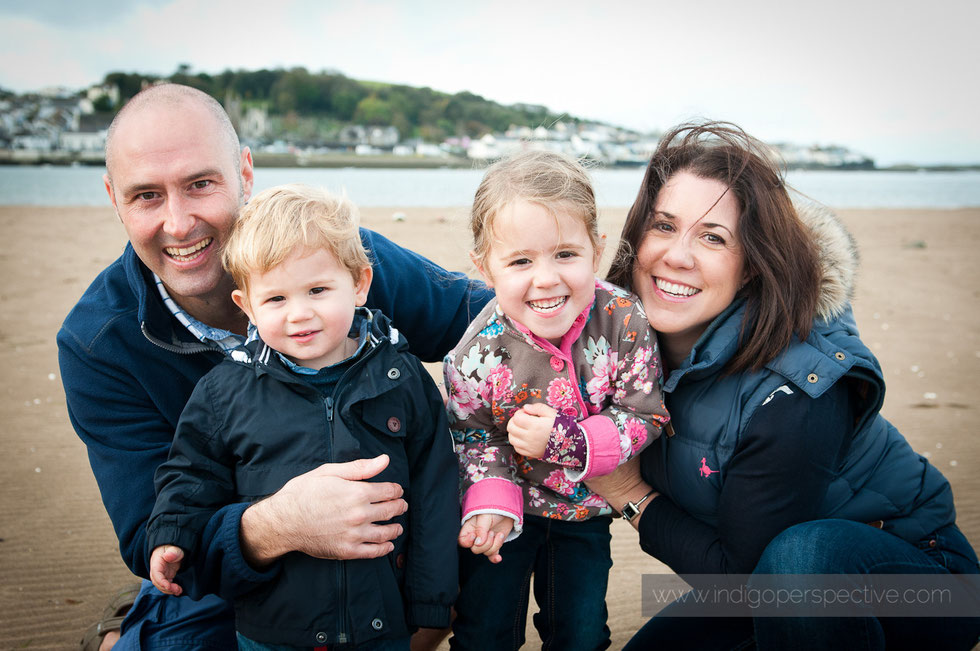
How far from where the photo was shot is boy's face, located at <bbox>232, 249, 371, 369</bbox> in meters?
2.18

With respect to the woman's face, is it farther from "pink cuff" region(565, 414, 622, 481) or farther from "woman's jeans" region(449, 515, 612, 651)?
"woman's jeans" region(449, 515, 612, 651)

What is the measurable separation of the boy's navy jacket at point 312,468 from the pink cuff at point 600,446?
49cm

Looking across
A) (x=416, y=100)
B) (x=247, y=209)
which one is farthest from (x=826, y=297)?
(x=416, y=100)

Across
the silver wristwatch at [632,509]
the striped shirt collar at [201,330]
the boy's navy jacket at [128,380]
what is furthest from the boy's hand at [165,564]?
the silver wristwatch at [632,509]

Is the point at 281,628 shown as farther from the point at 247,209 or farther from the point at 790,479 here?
the point at 790,479

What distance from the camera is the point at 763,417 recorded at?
229cm

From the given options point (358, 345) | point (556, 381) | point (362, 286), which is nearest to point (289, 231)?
point (362, 286)

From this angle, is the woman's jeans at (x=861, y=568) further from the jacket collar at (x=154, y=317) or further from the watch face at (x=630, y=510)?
the jacket collar at (x=154, y=317)

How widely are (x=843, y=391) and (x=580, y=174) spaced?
3.89 ft

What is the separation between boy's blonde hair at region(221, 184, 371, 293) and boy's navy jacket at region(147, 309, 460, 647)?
0.28 metres

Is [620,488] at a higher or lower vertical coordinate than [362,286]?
lower

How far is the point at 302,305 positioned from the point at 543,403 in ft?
3.04

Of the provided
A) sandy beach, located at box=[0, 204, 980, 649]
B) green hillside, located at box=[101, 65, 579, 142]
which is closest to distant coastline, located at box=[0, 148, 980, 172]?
green hillside, located at box=[101, 65, 579, 142]

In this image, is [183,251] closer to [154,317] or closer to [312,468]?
[154,317]
